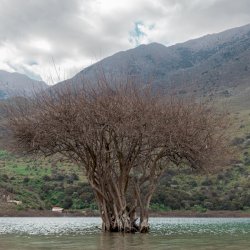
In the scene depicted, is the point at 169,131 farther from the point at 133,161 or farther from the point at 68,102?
the point at 68,102

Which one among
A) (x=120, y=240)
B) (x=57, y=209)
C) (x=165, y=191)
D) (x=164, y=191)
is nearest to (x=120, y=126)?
(x=120, y=240)

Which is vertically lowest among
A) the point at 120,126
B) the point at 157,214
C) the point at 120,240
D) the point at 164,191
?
the point at 120,240

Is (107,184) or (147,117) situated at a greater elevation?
(147,117)

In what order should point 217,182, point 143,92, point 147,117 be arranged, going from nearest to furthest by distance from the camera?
point 147,117, point 143,92, point 217,182

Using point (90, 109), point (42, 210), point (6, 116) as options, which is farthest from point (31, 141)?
point (42, 210)

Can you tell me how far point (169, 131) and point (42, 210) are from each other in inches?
2349

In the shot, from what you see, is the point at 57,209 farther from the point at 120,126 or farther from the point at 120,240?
the point at 120,240

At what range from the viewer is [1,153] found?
120 m

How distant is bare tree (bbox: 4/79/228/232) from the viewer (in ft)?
107

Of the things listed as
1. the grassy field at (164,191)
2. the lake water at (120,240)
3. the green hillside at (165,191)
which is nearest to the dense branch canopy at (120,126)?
the lake water at (120,240)

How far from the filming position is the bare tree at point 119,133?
3262cm

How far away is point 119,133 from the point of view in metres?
32.4

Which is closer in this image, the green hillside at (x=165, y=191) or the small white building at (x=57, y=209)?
the small white building at (x=57, y=209)

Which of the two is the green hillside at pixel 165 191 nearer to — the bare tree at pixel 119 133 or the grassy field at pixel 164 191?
the grassy field at pixel 164 191
